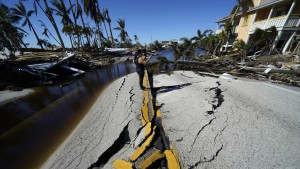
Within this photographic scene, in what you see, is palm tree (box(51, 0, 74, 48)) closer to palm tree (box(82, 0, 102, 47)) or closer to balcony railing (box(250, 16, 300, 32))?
palm tree (box(82, 0, 102, 47))

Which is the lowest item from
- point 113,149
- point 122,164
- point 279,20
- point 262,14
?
point 113,149

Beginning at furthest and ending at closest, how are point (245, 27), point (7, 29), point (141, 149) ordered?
point (7, 29) → point (245, 27) → point (141, 149)

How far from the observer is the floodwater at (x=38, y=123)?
384 centimetres

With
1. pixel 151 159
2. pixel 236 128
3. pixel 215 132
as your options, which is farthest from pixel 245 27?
pixel 151 159

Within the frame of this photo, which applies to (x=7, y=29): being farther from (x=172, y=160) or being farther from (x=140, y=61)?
(x=172, y=160)

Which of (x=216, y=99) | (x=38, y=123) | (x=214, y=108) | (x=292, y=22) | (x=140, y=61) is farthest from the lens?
(x=292, y=22)

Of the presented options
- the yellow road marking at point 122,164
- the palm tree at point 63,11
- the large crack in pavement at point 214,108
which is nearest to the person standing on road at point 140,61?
the large crack in pavement at point 214,108

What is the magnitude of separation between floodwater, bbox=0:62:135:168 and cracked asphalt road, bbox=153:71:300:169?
12.6ft

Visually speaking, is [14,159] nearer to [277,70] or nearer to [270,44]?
[277,70]

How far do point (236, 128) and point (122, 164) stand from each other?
7.08 ft

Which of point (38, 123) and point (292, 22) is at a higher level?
point (292, 22)

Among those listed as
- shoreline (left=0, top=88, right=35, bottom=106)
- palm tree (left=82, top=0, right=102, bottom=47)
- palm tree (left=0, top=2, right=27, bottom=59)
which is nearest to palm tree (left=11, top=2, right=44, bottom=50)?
palm tree (left=0, top=2, right=27, bottom=59)

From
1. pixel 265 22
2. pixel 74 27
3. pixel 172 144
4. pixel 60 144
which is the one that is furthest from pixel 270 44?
pixel 74 27

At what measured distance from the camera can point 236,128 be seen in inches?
98.2
